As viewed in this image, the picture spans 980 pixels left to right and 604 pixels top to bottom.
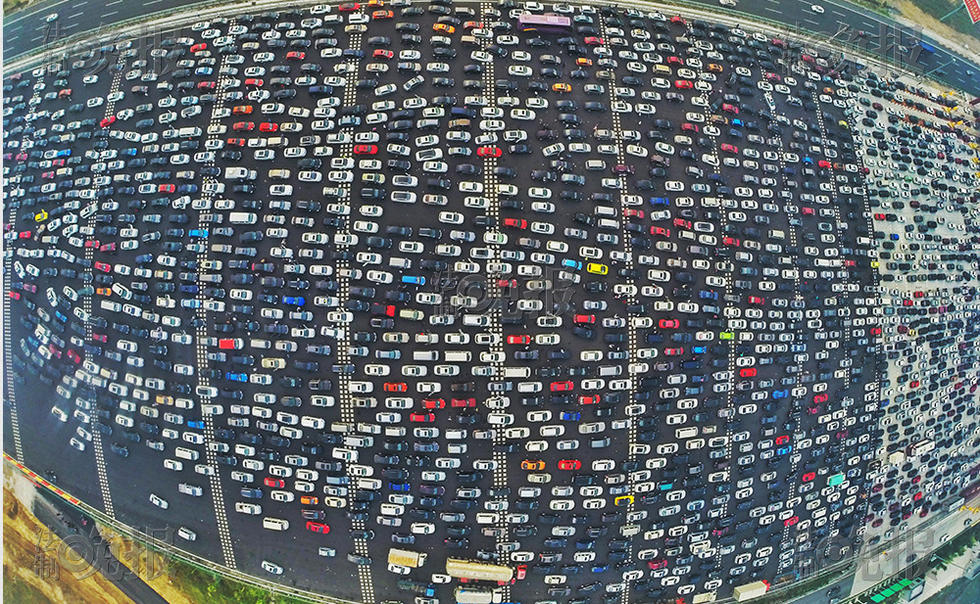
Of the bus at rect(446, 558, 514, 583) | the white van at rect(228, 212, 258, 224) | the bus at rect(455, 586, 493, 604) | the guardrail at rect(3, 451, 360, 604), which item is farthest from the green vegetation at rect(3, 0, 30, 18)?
the bus at rect(455, 586, 493, 604)

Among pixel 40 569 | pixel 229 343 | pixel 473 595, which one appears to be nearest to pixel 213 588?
pixel 40 569

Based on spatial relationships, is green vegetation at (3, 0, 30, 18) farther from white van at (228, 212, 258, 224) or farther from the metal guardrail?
white van at (228, 212, 258, 224)

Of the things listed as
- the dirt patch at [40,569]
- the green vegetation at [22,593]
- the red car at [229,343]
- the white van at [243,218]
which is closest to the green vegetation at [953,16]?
the white van at [243,218]

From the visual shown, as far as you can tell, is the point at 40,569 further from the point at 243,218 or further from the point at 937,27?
the point at 937,27

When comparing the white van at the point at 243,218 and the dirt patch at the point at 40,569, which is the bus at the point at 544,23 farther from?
the dirt patch at the point at 40,569

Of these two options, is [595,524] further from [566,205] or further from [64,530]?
[64,530]

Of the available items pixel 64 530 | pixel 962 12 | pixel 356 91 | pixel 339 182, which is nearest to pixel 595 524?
pixel 339 182
